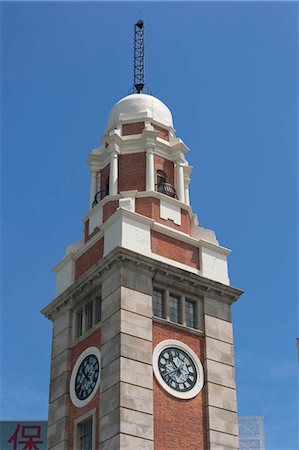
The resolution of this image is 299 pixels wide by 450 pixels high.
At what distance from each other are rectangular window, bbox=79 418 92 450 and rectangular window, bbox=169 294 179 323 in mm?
6015

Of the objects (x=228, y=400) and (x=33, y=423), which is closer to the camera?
(x=228, y=400)

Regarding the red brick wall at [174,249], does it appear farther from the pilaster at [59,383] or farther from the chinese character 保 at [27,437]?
the chinese character 保 at [27,437]

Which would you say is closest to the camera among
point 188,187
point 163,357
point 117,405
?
point 117,405

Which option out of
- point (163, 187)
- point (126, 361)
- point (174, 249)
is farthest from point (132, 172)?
point (126, 361)

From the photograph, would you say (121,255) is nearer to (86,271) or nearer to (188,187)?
(86,271)

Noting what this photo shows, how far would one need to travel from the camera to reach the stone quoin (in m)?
36.5

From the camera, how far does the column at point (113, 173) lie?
43812 mm

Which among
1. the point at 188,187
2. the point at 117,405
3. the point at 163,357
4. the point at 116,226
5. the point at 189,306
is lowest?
the point at 117,405

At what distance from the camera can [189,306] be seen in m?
41.1

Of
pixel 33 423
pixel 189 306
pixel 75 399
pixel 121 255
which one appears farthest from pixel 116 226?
pixel 33 423

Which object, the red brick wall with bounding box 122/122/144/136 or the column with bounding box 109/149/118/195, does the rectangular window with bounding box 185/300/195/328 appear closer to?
the column with bounding box 109/149/118/195

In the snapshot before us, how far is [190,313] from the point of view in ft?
134

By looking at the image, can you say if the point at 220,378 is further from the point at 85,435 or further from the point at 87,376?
the point at 85,435

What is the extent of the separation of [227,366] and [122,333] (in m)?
5.92
